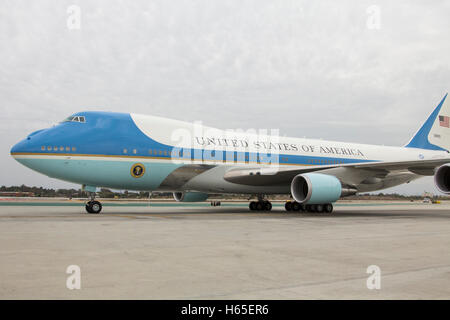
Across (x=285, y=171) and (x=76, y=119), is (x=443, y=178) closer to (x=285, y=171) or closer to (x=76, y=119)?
(x=285, y=171)

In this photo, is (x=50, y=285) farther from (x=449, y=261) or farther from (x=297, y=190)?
(x=297, y=190)

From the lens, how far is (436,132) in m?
25.0

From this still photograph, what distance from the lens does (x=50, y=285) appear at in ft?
12.7

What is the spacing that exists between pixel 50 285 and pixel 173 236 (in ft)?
14.0

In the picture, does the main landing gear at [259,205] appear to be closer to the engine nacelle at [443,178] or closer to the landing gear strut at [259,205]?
the landing gear strut at [259,205]

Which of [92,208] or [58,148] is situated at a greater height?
[58,148]

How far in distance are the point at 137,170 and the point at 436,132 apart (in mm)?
19692

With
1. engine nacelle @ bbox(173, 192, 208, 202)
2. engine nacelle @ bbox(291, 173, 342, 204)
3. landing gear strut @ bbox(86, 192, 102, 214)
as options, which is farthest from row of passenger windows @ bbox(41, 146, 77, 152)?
engine nacelle @ bbox(291, 173, 342, 204)

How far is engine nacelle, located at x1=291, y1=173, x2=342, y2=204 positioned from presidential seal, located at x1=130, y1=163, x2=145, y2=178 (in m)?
6.17

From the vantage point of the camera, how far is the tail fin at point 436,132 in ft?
80.2

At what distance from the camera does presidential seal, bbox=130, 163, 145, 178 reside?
15352 mm

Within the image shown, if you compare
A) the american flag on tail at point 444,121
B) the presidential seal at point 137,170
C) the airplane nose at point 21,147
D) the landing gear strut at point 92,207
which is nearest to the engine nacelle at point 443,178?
the american flag on tail at point 444,121

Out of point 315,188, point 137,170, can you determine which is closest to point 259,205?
point 315,188

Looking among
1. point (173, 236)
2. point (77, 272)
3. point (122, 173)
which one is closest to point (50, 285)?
point (77, 272)
